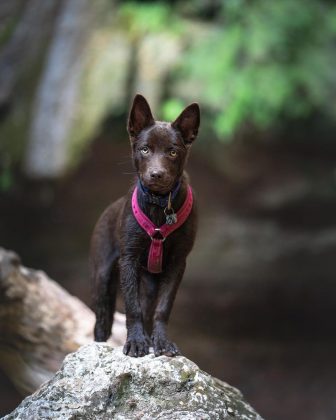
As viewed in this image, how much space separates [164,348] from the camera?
3.85 meters

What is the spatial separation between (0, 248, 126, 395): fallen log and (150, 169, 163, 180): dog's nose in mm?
2104

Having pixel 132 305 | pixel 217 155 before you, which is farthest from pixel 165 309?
pixel 217 155

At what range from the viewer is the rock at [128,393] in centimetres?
346

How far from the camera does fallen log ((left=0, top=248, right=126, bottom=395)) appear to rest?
5.56m

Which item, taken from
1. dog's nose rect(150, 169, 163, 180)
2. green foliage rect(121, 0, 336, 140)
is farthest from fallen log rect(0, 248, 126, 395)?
green foliage rect(121, 0, 336, 140)

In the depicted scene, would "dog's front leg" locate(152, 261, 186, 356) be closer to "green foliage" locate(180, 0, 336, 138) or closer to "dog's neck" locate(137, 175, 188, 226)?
"dog's neck" locate(137, 175, 188, 226)

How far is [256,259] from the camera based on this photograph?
10.0m

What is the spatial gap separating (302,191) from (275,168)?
50cm

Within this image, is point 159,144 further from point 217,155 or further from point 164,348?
point 217,155

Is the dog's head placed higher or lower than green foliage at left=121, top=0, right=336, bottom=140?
lower

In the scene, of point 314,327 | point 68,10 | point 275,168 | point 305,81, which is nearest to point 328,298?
point 314,327

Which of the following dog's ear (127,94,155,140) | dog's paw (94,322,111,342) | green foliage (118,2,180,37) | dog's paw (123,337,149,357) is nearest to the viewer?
dog's paw (123,337,149,357)

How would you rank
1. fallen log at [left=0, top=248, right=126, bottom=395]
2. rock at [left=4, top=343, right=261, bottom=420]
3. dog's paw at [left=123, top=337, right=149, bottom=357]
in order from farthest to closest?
fallen log at [left=0, top=248, right=126, bottom=395], dog's paw at [left=123, top=337, right=149, bottom=357], rock at [left=4, top=343, right=261, bottom=420]

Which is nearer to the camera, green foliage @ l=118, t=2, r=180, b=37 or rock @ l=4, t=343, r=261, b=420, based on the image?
rock @ l=4, t=343, r=261, b=420
